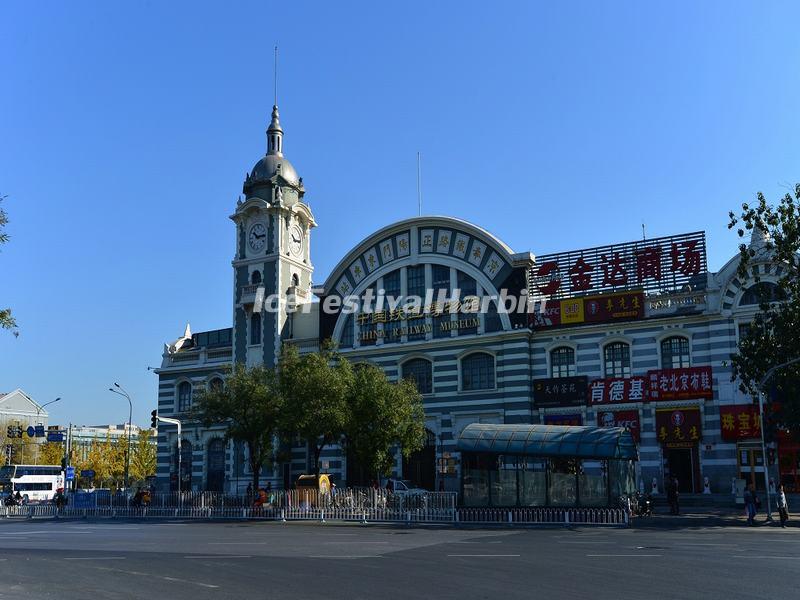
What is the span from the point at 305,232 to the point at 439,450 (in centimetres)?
1970

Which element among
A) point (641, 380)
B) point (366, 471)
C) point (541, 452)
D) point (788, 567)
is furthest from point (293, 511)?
point (788, 567)

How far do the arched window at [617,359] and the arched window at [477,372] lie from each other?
663 cm

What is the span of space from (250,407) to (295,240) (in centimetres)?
1651

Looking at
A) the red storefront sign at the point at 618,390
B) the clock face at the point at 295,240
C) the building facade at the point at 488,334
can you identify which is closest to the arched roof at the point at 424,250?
the building facade at the point at 488,334

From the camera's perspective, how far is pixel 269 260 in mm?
56062

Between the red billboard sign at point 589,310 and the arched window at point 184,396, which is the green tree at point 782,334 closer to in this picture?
the red billboard sign at point 589,310

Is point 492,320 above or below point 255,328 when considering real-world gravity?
below

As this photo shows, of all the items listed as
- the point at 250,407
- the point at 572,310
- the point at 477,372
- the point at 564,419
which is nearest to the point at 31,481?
the point at 250,407

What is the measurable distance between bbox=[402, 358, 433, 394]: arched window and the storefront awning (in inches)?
468

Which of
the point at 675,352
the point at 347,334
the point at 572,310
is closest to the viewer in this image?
the point at 675,352

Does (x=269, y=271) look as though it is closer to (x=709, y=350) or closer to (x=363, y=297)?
(x=363, y=297)

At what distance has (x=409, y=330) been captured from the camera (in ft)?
167

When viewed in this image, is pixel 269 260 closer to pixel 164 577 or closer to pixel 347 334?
pixel 347 334

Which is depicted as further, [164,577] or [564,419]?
[564,419]
